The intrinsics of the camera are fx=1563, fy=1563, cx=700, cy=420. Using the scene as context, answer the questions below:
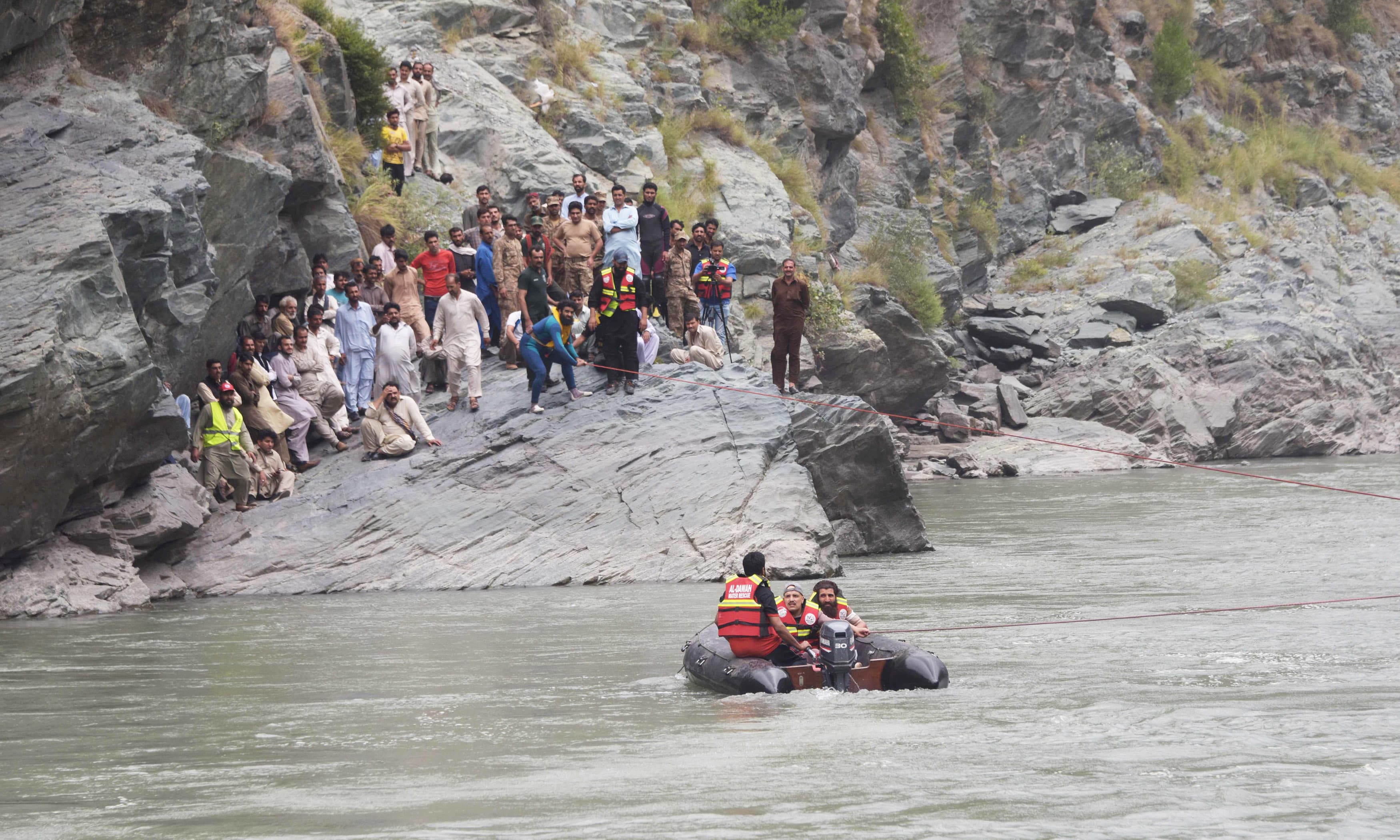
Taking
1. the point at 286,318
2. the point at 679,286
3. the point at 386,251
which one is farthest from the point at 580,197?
the point at 286,318

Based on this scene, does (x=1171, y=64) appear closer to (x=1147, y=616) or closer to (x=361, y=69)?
(x=361, y=69)

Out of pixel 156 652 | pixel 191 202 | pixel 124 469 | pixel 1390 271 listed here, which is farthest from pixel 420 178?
pixel 1390 271

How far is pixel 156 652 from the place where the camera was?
45.9 feet

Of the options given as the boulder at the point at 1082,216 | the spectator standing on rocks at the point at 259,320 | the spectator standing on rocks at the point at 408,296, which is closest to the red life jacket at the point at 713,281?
the spectator standing on rocks at the point at 408,296

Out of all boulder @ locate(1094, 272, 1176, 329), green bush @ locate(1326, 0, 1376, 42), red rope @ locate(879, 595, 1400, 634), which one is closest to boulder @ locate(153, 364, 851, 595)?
red rope @ locate(879, 595, 1400, 634)

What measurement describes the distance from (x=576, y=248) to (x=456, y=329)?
221 cm

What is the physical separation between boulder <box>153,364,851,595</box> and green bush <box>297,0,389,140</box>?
8.63 m

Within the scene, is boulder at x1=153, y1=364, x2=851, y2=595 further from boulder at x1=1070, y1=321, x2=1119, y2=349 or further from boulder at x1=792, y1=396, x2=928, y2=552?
boulder at x1=1070, y1=321, x2=1119, y2=349

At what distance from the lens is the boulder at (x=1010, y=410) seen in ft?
121

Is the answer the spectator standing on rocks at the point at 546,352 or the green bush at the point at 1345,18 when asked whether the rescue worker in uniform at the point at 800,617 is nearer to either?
the spectator standing on rocks at the point at 546,352

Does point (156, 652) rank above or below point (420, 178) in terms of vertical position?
below

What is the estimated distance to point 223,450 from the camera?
61.1 feet

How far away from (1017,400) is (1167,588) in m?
20.2

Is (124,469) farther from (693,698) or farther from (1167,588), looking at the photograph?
(1167,588)
